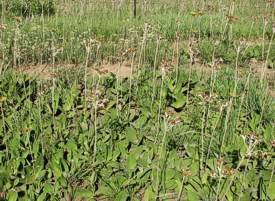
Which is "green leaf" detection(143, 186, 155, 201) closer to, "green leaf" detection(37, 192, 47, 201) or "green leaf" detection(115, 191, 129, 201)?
"green leaf" detection(115, 191, 129, 201)

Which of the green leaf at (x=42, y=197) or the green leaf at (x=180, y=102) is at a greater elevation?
the green leaf at (x=180, y=102)

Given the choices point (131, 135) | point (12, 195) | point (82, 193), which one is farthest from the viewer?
point (131, 135)

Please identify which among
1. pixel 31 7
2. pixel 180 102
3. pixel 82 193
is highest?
pixel 31 7

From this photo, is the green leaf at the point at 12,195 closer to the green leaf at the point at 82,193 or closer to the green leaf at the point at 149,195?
Answer: the green leaf at the point at 82,193

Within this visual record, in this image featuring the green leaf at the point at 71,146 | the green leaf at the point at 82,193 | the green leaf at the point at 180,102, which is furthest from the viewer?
the green leaf at the point at 180,102

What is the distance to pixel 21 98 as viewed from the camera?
5465 millimetres

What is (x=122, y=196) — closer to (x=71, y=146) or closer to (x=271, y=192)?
(x=71, y=146)

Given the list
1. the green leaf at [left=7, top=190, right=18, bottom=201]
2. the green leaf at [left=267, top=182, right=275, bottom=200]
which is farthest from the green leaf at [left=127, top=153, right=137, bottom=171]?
the green leaf at [left=267, top=182, right=275, bottom=200]

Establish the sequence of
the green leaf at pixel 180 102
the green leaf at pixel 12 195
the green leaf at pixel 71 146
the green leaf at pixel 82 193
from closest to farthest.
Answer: the green leaf at pixel 12 195 → the green leaf at pixel 82 193 → the green leaf at pixel 71 146 → the green leaf at pixel 180 102

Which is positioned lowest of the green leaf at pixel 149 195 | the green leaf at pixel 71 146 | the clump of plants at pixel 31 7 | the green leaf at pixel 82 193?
the green leaf at pixel 82 193

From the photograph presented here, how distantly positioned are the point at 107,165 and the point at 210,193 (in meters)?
0.98

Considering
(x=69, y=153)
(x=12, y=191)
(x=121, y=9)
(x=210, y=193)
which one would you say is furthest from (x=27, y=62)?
(x=121, y=9)

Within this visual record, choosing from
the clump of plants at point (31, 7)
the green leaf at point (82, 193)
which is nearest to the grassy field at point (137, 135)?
the green leaf at point (82, 193)

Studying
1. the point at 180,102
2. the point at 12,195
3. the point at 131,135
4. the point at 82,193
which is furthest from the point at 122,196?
the point at 180,102
